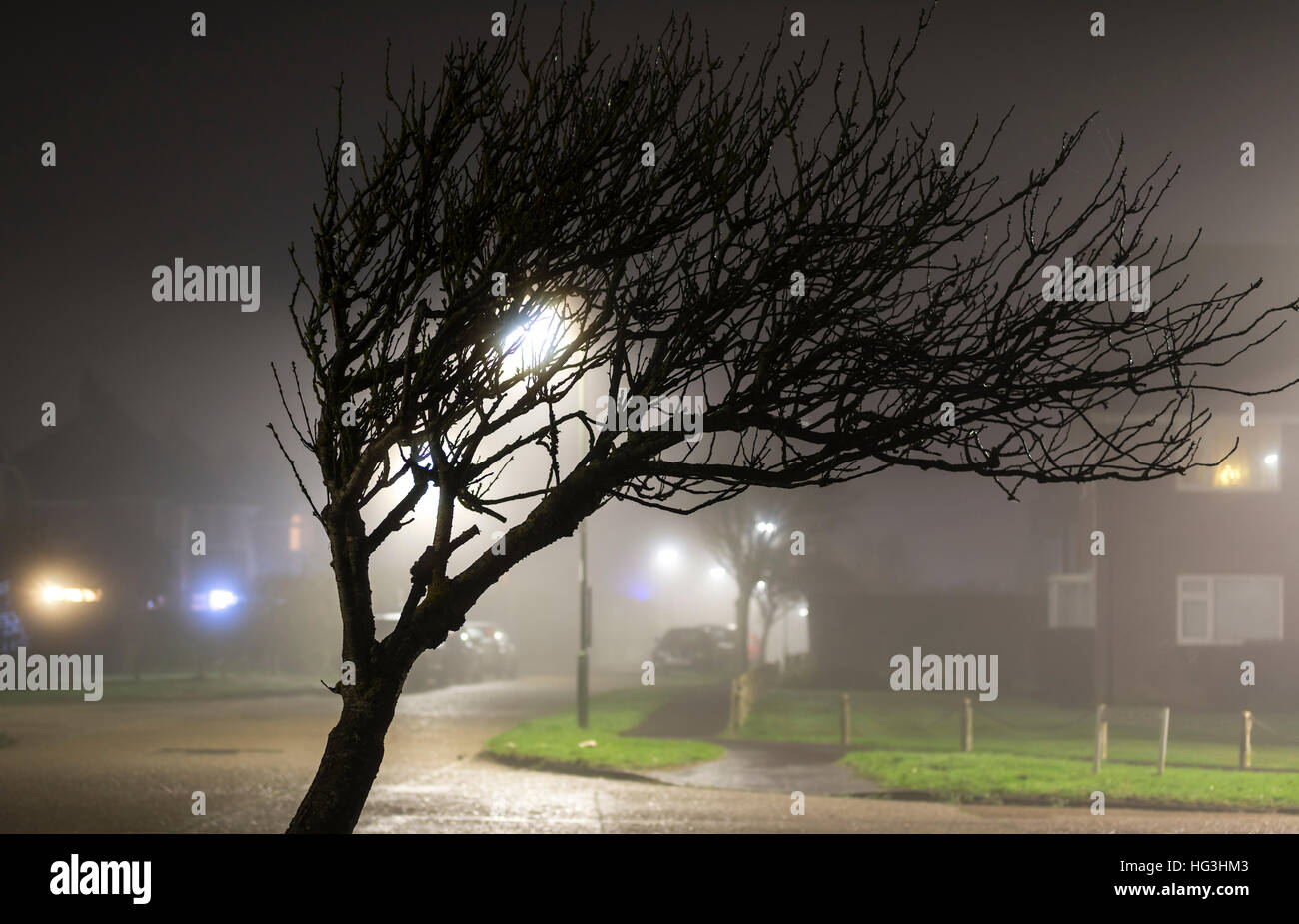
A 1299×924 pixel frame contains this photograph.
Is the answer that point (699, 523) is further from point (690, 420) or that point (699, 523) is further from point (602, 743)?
point (690, 420)

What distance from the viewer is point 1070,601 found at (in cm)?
3691

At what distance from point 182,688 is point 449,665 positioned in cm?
780

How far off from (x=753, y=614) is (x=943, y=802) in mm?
69171

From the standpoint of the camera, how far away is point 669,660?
45.8m

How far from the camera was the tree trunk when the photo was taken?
606cm

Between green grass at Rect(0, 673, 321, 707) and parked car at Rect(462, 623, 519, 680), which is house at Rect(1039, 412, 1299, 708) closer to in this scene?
parked car at Rect(462, 623, 519, 680)

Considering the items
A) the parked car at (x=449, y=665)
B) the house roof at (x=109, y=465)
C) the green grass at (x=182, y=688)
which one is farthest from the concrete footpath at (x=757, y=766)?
the house roof at (x=109, y=465)

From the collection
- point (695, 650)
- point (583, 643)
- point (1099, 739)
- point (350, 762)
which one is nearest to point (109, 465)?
point (695, 650)

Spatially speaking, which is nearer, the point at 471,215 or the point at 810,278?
the point at 471,215

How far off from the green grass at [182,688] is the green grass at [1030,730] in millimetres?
14383

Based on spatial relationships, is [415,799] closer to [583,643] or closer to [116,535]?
[583,643]

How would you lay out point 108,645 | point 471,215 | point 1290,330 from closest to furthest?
point 471,215 → point 1290,330 → point 108,645

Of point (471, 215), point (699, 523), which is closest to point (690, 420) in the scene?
point (471, 215)

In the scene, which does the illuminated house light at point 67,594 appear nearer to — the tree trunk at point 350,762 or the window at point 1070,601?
the window at point 1070,601
